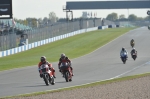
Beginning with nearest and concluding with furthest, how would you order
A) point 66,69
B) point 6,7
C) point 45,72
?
point 45,72 → point 66,69 → point 6,7

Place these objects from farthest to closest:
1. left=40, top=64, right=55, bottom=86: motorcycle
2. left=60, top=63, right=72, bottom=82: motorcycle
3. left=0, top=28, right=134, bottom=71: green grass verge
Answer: left=0, top=28, right=134, bottom=71: green grass verge, left=60, top=63, right=72, bottom=82: motorcycle, left=40, top=64, right=55, bottom=86: motorcycle

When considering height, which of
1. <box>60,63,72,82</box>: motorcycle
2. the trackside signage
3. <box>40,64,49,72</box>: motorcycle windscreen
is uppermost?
the trackside signage

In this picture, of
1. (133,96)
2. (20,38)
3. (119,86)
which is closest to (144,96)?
(133,96)

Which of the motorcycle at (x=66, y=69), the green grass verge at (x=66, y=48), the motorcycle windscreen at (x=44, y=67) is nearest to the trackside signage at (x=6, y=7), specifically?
the motorcycle at (x=66, y=69)

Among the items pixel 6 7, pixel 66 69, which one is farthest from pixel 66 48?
pixel 66 69

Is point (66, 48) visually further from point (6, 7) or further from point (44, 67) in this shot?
point (44, 67)

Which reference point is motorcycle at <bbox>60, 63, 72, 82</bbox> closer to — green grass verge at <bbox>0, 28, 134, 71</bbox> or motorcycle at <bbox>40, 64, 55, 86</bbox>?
motorcycle at <bbox>40, 64, 55, 86</bbox>

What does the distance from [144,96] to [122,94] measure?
116 centimetres

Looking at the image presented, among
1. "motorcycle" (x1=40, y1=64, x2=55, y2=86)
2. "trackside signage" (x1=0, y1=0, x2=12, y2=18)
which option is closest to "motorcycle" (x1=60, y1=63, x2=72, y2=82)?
"motorcycle" (x1=40, y1=64, x2=55, y2=86)

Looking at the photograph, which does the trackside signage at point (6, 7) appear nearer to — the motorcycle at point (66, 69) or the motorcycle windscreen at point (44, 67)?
the motorcycle at point (66, 69)

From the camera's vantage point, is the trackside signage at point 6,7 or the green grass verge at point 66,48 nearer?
the trackside signage at point 6,7

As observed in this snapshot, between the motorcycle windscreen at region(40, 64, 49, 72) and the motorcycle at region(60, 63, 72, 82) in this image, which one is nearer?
the motorcycle windscreen at region(40, 64, 49, 72)

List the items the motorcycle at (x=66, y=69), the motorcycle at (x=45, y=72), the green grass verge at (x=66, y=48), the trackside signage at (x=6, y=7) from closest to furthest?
1. the motorcycle at (x=45, y=72)
2. the motorcycle at (x=66, y=69)
3. the trackside signage at (x=6, y=7)
4. the green grass verge at (x=66, y=48)

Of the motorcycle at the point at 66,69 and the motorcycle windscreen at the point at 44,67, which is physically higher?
the motorcycle windscreen at the point at 44,67
